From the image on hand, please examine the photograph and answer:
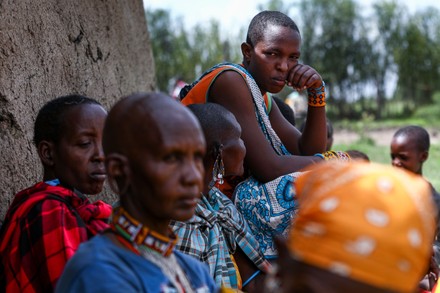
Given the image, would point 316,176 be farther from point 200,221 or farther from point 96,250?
point 200,221

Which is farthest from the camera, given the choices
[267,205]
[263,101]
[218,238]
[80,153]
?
[263,101]

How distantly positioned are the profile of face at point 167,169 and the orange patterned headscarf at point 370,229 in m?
0.47

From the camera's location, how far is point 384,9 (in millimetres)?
26703

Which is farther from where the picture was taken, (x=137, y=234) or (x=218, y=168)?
(x=218, y=168)

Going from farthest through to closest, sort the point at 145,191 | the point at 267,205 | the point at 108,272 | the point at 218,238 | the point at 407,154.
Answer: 1. the point at 407,154
2. the point at 267,205
3. the point at 218,238
4. the point at 145,191
5. the point at 108,272

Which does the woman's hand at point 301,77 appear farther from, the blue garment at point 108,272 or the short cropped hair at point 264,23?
the blue garment at point 108,272

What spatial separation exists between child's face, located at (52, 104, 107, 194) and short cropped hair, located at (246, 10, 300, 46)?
52.1 inches

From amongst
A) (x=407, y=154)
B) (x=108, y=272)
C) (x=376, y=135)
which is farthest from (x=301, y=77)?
(x=376, y=135)

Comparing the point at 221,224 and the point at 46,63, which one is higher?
the point at 46,63

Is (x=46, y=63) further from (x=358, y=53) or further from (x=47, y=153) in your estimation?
(x=358, y=53)

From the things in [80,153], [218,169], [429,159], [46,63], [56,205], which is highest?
[46,63]

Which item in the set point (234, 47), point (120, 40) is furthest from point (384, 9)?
point (120, 40)

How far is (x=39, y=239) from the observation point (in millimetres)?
2375

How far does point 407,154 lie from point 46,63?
3.48 metres
